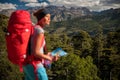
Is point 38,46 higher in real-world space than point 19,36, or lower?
lower

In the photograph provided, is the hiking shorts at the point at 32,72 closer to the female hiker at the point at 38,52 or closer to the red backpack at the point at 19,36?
the female hiker at the point at 38,52

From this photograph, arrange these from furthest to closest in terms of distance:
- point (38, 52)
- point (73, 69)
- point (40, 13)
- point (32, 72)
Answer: point (73, 69) < point (40, 13) < point (32, 72) < point (38, 52)

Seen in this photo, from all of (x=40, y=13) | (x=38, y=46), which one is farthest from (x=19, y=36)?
(x=40, y=13)

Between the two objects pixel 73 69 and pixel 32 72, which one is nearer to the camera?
pixel 32 72

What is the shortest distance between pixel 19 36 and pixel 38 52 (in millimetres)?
366

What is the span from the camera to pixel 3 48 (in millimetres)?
56875

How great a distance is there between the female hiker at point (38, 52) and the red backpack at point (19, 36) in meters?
0.10

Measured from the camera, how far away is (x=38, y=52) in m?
5.45

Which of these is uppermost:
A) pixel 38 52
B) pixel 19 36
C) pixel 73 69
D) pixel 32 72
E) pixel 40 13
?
pixel 40 13

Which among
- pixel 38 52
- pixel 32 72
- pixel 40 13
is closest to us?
pixel 38 52

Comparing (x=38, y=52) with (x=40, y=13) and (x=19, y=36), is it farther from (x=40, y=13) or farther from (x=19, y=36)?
(x=40, y=13)

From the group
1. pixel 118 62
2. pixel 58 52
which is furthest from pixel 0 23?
pixel 58 52

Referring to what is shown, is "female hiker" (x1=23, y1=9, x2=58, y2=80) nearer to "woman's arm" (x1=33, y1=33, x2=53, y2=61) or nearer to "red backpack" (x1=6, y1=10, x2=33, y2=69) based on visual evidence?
"woman's arm" (x1=33, y1=33, x2=53, y2=61)

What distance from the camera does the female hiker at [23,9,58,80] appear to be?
5469 millimetres
